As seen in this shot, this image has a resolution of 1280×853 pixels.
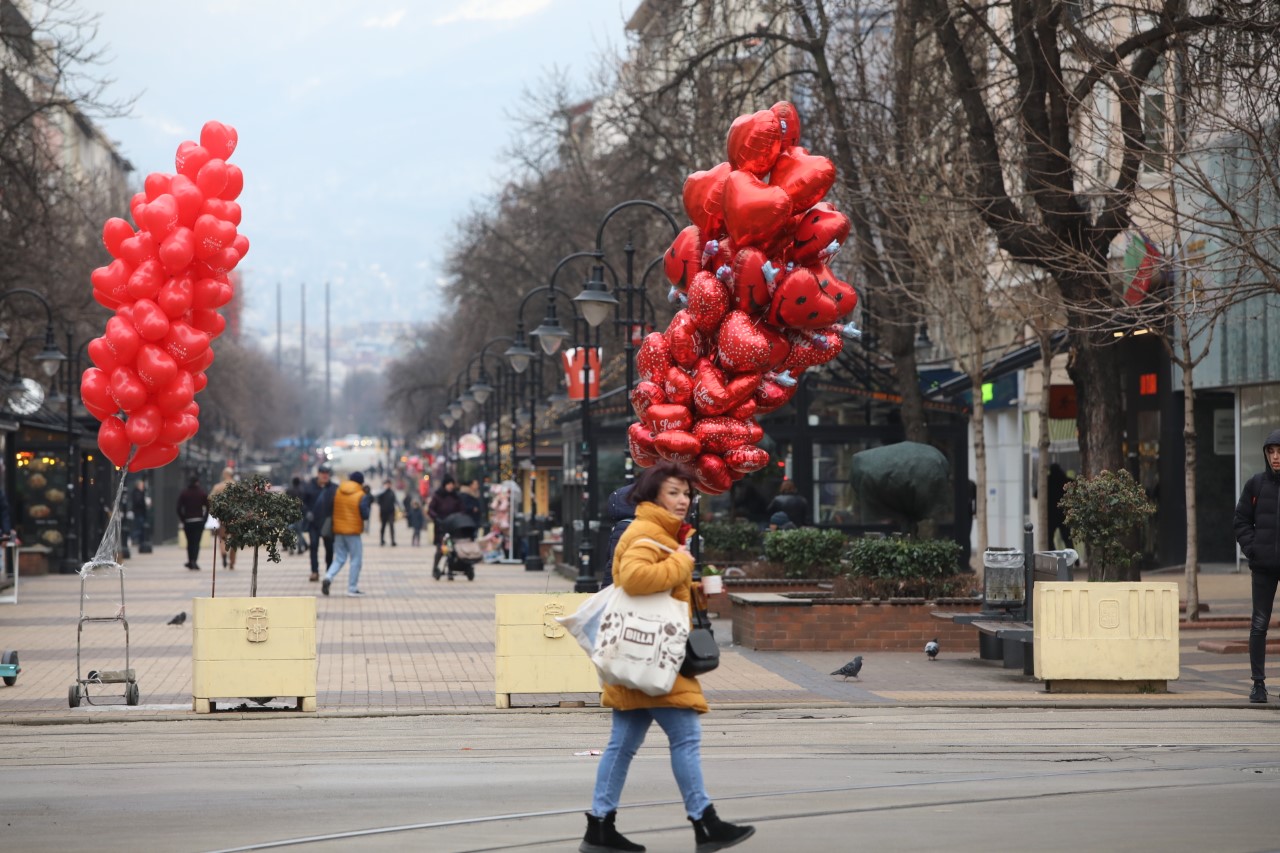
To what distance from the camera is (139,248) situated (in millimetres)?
17266

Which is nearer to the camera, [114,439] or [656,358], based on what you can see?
[656,358]

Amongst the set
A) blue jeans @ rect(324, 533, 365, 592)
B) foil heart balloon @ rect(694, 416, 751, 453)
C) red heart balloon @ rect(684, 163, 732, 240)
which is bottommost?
blue jeans @ rect(324, 533, 365, 592)

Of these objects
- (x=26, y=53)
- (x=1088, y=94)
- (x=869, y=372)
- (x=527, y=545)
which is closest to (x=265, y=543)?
(x=1088, y=94)

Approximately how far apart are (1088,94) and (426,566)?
23.3 m

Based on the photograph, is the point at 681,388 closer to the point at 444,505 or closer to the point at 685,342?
the point at 685,342

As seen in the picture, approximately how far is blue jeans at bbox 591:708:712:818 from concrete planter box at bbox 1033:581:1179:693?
24.1 feet

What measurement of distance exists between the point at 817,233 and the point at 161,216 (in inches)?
227

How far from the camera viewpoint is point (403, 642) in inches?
797

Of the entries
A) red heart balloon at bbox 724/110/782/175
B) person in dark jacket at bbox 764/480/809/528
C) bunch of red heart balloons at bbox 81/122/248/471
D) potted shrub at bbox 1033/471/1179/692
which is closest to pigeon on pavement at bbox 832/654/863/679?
→ potted shrub at bbox 1033/471/1179/692

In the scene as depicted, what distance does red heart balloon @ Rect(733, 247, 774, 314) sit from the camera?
664 inches

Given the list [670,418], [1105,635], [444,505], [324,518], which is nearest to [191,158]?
[670,418]

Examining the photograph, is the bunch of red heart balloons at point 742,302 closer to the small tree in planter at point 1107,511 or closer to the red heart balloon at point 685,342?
the red heart balloon at point 685,342

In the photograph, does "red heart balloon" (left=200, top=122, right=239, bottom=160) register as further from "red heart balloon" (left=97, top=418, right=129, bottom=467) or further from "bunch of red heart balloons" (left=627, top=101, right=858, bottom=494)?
"bunch of red heart balloons" (left=627, top=101, right=858, bottom=494)

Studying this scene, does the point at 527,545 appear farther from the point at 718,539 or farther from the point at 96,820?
the point at 96,820
